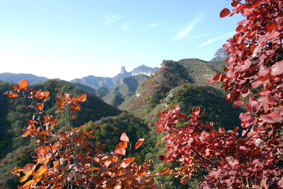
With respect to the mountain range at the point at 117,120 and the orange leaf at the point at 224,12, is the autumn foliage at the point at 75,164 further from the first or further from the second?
the mountain range at the point at 117,120

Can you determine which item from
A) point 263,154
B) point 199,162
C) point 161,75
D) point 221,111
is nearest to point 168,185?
point 199,162

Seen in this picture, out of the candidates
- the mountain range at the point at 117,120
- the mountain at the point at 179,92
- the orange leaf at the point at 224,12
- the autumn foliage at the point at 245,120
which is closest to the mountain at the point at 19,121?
the mountain range at the point at 117,120

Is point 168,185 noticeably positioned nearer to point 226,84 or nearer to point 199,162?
point 199,162

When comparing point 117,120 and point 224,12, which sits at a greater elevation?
point 224,12

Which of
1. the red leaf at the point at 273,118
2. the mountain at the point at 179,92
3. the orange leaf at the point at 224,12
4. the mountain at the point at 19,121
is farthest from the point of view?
the mountain at the point at 179,92

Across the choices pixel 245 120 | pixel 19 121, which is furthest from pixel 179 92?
pixel 19 121

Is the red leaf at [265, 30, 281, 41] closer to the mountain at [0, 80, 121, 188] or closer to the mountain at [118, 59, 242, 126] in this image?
the mountain at [0, 80, 121, 188]

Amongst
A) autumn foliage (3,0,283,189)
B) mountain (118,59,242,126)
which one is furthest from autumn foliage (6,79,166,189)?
mountain (118,59,242,126)

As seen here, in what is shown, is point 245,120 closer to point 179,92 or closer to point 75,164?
point 75,164

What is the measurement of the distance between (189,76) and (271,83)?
50591 mm

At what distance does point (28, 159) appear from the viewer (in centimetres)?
1360

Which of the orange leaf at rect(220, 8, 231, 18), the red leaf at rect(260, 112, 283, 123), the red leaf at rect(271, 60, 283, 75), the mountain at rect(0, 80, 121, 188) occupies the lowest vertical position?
the mountain at rect(0, 80, 121, 188)

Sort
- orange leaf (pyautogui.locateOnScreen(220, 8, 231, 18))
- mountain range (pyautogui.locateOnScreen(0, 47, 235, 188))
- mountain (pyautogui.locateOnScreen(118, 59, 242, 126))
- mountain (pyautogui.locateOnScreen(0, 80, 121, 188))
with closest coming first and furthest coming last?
1. orange leaf (pyautogui.locateOnScreen(220, 8, 231, 18))
2. mountain (pyautogui.locateOnScreen(0, 80, 121, 188))
3. mountain range (pyautogui.locateOnScreen(0, 47, 235, 188))
4. mountain (pyautogui.locateOnScreen(118, 59, 242, 126))

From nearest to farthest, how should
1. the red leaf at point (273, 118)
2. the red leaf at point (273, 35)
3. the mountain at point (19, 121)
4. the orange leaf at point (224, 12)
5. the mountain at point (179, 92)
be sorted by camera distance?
the red leaf at point (273, 118)
the red leaf at point (273, 35)
the orange leaf at point (224, 12)
the mountain at point (19, 121)
the mountain at point (179, 92)
